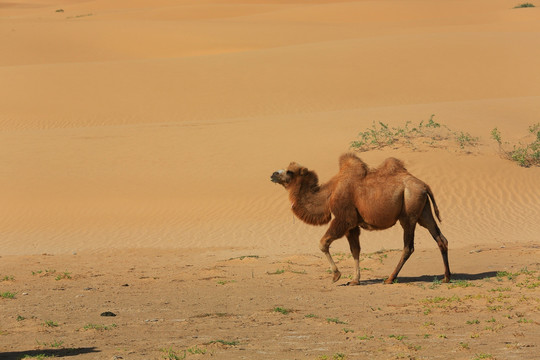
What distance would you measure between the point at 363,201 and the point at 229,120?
61.2 ft

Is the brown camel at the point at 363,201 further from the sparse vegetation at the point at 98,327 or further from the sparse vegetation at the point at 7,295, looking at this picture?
the sparse vegetation at the point at 7,295

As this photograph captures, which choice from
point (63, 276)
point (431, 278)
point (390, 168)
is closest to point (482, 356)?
point (390, 168)

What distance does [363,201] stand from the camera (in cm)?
1120

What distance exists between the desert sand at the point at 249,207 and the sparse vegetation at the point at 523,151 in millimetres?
311

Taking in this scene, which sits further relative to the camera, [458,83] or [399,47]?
[399,47]

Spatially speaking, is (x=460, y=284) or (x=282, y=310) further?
(x=460, y=284)

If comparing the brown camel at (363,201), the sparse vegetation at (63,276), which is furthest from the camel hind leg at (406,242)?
the sparse vegetation at (63,276)

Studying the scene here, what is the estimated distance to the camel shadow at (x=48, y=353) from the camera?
726cm

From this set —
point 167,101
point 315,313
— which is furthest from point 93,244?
point 167,101

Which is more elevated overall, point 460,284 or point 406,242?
point 406,242

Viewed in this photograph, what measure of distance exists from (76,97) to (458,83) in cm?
1861

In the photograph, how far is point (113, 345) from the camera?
25.4 ft

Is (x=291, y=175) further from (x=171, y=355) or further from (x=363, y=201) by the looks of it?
(x=171, y=355)

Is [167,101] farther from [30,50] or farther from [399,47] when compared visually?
[30,50]
